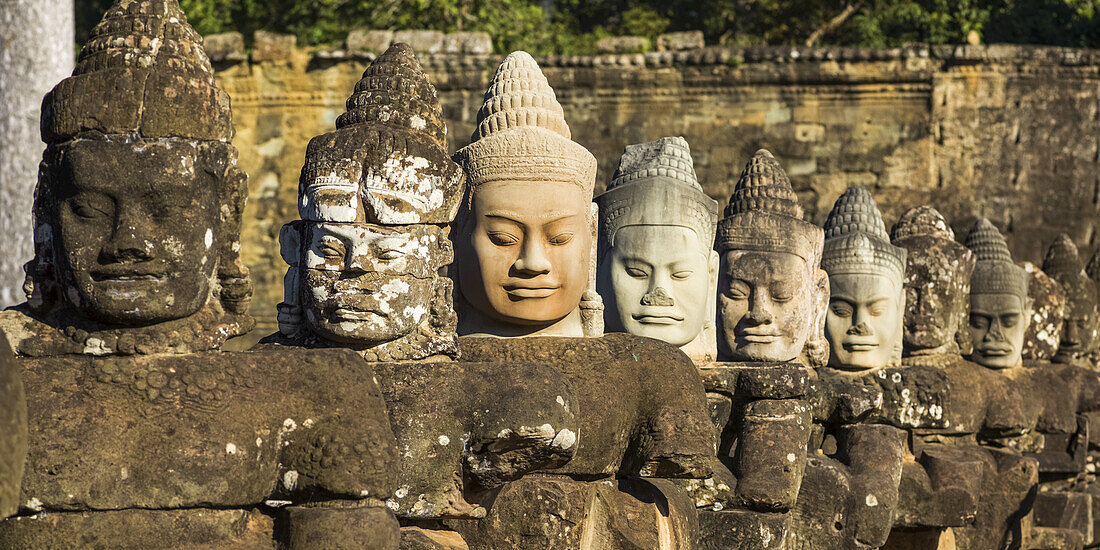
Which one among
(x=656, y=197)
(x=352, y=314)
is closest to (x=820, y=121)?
(x=656, y=197)

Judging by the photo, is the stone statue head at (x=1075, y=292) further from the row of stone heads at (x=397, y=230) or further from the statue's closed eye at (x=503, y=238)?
the statue's closed eye at (x=503, y=238)

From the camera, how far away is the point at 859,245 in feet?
28.6

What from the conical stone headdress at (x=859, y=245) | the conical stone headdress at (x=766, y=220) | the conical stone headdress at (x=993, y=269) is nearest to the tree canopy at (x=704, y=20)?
the conical stone headdress at (x=993, y=269)

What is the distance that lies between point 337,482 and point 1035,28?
19.6m

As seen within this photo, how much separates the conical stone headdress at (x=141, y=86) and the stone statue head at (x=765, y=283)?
4001mm

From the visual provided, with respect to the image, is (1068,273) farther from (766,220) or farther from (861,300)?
(766,220)

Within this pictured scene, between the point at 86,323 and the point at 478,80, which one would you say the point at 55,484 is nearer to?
the point at 86,323

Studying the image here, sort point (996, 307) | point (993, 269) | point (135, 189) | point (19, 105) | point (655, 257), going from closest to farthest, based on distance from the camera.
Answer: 1. point (135, 189)
2. point (655, 257)
3. point (996, 307)
4. point (993, 269)
5. point (19, 105)

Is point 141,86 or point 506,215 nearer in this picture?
point 141,86

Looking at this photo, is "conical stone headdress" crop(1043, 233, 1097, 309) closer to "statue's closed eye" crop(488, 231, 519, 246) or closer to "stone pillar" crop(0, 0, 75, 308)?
"statue's closed eye" crop(488, 231, 519, 246)

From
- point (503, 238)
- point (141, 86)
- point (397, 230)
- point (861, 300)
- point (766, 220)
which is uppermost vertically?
point (141, 86)

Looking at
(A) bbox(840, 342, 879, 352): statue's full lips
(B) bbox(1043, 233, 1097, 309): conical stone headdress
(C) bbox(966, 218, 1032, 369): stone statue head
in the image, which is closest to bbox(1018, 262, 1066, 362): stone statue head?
(C) bbox(966, 218, 1032, 369): stone statue head

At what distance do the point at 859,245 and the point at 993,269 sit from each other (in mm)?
2329

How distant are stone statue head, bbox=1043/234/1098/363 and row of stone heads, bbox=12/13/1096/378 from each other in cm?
503
